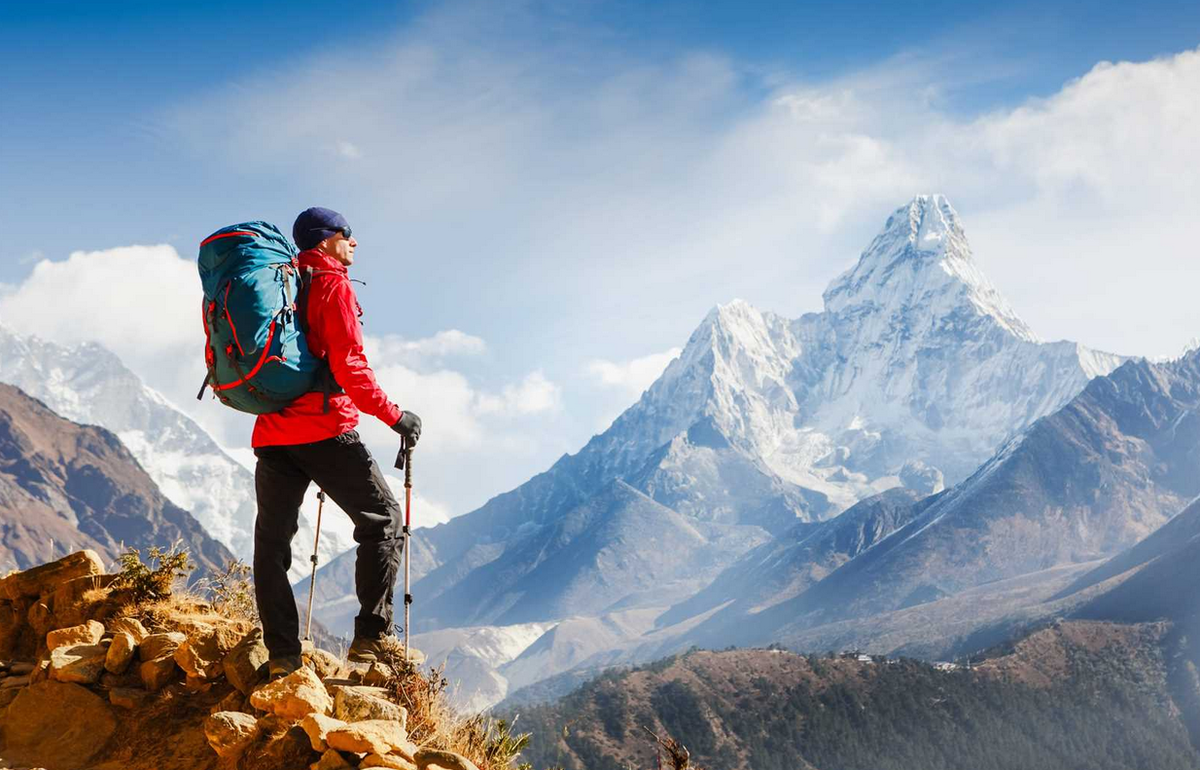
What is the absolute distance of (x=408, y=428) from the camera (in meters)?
8.05

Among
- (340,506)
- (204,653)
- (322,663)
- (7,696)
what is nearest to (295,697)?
(322,663)

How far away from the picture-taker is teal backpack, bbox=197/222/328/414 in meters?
7.35

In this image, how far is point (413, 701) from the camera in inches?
295

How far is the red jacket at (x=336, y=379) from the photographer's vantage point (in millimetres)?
7680

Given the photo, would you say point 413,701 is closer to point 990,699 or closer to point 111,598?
point 111,598

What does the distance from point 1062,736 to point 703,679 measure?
67561 millimetres

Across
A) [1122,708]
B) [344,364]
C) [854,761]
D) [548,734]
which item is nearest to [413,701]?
[344,364]

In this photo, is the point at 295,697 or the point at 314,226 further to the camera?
the point at 314,226

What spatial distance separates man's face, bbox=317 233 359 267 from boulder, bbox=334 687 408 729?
346cm

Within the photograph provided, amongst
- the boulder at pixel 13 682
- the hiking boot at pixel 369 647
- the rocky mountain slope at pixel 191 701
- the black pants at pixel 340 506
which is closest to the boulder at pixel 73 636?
the rocky mountain slope at pixel 191 701

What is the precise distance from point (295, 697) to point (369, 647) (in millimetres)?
1429

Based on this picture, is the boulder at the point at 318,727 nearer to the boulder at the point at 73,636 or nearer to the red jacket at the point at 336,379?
the red jacket at the point at 336,379

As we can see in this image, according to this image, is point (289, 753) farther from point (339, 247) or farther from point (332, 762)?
point (339, 247)

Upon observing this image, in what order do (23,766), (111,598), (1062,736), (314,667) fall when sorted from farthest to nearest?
(1062,736) < (111,598) < (314,667) < (23,766)
